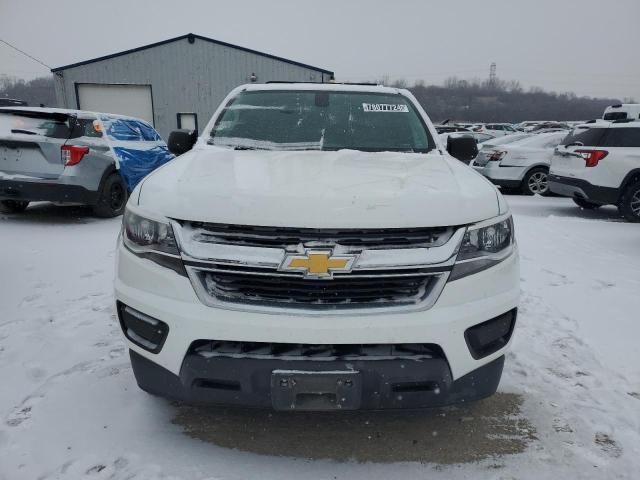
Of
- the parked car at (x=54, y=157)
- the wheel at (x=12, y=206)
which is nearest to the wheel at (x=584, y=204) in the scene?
the parked car at (x=54, y=157)

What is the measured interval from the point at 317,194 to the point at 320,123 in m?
1.54

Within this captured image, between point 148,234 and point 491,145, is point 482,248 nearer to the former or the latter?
point 148,234

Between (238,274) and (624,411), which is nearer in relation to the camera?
(238,274)

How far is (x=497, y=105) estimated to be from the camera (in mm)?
76312

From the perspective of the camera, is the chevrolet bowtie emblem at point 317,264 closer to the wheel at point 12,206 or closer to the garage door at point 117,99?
the wheel at point 12,206

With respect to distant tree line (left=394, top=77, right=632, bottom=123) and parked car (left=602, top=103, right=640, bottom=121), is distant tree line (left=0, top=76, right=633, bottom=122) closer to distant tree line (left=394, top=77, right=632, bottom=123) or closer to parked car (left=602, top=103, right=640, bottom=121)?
distant tree line (left=394, top=77, right=632, bottom=123)

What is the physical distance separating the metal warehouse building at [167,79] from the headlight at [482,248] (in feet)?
68.1

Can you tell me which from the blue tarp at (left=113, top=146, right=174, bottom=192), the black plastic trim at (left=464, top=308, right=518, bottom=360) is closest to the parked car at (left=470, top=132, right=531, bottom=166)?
the blue tarp at (left=113, top=146, right=174, bottom=192)

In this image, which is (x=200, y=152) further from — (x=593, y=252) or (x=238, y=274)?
(x=593, y=252)

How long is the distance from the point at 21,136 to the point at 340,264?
20.6ft

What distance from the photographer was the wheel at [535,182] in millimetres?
10320

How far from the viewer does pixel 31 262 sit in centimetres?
506

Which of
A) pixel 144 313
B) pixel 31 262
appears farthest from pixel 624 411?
pixel 31 262

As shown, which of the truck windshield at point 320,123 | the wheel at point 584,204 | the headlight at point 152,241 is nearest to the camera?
the headlight at point 152,241
